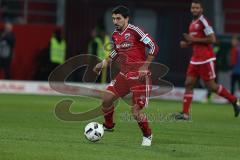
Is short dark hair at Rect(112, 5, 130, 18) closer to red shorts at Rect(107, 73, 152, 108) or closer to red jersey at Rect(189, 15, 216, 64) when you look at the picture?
red shorts at Rect(107, 73, 152, 108)

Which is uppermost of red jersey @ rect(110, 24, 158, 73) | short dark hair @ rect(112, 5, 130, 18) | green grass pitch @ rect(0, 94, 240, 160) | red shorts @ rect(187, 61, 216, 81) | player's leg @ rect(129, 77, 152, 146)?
short dark hair @ rect(112, 5, 130, 18)

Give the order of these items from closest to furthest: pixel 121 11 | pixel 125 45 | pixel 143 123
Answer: pixel 143 123 → pixel 121 11 → pixel 125 45

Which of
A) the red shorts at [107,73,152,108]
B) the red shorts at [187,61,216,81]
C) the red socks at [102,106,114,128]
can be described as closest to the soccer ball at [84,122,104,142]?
the red shorts at [107,73,152,108]

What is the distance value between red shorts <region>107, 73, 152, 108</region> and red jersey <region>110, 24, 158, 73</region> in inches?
6.6

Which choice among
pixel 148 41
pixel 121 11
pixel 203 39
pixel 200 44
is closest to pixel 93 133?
pixel 148 41

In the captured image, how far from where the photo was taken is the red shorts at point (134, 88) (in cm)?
1233

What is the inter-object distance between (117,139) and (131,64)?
4.07 ft

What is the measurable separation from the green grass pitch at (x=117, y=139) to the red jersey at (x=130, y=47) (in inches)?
48.5

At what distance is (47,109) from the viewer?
19.8m

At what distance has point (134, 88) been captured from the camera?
12516 millimetres

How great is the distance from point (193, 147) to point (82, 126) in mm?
3515

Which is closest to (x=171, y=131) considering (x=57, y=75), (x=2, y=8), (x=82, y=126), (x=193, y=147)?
(x=82, y=126)

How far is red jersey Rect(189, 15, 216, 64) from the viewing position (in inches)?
687

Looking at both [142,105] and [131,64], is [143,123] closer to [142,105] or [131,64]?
[142,105]
